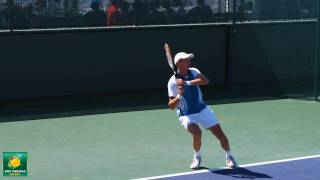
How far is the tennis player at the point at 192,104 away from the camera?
9.68 meters

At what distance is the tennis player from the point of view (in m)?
9.68

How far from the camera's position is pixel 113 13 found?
51.2 ft

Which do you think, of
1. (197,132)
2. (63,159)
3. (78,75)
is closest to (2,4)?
(78,75)

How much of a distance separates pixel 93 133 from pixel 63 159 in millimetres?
1956

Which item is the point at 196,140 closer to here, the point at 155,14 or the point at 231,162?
the point at 231,162

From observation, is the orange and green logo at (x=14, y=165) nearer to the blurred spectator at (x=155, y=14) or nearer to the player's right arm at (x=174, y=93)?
the player's right arm at (x=174, y=93)

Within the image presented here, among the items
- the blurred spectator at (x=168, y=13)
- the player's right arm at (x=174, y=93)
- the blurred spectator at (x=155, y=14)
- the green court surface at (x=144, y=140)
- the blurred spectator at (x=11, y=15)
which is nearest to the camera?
the player's right arm at (x=174, y=93)

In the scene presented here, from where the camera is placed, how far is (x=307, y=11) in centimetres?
1667

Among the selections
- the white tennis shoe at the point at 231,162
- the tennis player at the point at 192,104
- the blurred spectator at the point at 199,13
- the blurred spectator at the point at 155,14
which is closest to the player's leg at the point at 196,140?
the tennis player at the point at 192,104

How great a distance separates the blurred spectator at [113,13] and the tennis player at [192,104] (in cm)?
590

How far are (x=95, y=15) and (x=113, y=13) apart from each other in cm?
39

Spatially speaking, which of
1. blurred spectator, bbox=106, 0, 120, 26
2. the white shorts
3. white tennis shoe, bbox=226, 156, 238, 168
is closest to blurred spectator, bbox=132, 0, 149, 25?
blurred spectator, bbox=106, 0, 120, 26

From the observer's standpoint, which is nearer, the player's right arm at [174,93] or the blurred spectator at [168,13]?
the player's right arm at [174,93]

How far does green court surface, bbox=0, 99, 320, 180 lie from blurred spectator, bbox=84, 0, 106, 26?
6.92 ft
